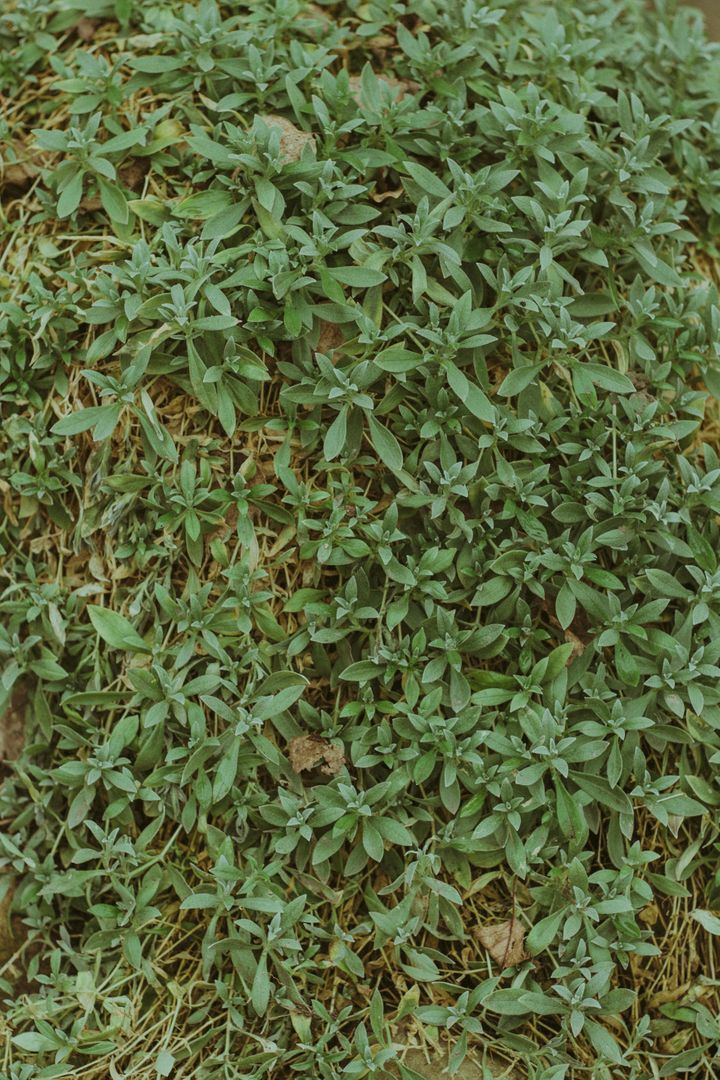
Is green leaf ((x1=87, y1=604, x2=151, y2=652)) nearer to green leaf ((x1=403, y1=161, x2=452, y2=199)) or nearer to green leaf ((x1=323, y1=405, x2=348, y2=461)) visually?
green leaf ((x1=323, y1=405, x2=348, y2=461))

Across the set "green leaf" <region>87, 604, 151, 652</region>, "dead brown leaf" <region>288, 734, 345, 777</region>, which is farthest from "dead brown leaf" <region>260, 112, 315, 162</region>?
"dead brown leaf" <region>288, 734, 345, 777</region>

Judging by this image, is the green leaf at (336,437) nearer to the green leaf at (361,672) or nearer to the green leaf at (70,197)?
the green leaf at (361,672)

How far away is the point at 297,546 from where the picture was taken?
2.11 metres

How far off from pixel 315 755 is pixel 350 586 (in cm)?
36

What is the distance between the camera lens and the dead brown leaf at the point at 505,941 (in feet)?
6.44

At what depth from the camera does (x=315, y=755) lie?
2.00m

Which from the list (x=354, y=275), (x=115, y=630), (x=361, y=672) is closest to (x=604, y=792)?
(x=361, y=672)

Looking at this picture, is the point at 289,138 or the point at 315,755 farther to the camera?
the point at 289,138

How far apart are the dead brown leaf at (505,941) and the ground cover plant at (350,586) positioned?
0.01 m

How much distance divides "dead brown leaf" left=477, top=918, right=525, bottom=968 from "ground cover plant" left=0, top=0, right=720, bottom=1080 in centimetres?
1

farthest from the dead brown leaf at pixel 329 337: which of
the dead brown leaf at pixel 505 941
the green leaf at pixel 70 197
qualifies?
the dead brown leaf at pixel 505 941

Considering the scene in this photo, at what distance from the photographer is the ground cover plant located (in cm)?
195

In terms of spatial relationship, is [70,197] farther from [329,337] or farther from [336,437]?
[336,437]

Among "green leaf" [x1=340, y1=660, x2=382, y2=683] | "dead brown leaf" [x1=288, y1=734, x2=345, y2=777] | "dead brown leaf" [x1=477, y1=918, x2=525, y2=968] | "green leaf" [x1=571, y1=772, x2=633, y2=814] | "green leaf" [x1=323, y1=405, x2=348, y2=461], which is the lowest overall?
"dead brown leaf" [x1=477, y1=918, x2=525, y2=968]
